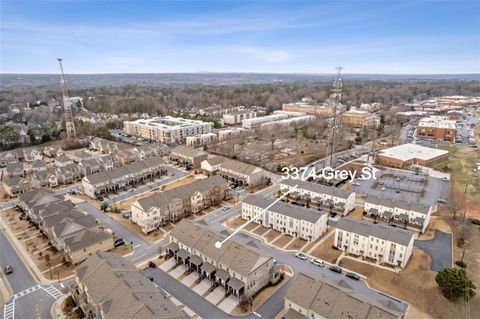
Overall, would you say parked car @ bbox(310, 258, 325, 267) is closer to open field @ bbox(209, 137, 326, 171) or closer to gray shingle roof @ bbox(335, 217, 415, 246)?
gray shingle roof @ bbox(335, 217, 415, 246)

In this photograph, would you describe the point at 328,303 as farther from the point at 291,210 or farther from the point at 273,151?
the point at 273,151

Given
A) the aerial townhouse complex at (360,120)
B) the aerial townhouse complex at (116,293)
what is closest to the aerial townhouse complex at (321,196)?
the aerial townhouse complex at (116,293)

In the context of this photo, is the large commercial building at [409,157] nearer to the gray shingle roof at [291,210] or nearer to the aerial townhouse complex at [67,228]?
the gray shingle roof at [291,210]

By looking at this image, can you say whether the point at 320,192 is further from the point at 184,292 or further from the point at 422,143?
the point at 422,143

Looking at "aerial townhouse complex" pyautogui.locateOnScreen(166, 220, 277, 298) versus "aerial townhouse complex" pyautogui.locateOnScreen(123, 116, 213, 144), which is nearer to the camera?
"aerial townhouse complex" pyautogui.locateOnScreen(166, 220, 277, 298)

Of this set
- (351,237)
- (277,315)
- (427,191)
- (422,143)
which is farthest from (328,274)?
(422,143)

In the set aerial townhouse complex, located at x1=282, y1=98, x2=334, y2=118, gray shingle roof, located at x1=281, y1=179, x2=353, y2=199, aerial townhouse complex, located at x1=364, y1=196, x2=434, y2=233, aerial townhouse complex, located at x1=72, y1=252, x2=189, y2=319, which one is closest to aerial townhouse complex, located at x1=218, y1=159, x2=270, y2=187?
gray shingle roof, located at x1=281, y1=179, x2=353, y2=199
